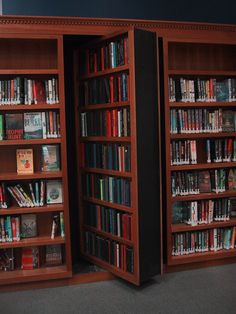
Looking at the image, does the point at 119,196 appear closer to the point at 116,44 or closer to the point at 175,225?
the point at 175,225

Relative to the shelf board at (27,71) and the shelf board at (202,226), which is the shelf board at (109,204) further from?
the shelf board at (27,71)

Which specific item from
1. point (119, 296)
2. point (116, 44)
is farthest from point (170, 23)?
point (119, 296)

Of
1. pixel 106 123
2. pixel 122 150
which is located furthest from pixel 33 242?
pixel 106 123

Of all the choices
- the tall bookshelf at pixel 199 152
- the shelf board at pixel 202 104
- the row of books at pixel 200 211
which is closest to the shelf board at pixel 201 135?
the tall bookshelf at pixel 199 152

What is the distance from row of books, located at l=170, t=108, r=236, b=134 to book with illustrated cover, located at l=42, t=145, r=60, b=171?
1.13 m

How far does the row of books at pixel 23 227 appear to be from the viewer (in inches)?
143

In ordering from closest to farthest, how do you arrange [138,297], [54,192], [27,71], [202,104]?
[138,297] < [27,71] < [54,192] < [202,104]

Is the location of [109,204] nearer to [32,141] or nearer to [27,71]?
[32,141]

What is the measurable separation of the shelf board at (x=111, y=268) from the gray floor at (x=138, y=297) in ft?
0.34

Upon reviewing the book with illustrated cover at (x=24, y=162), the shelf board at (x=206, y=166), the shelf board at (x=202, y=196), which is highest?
the book with illustrated cover at (x=24, y=162)

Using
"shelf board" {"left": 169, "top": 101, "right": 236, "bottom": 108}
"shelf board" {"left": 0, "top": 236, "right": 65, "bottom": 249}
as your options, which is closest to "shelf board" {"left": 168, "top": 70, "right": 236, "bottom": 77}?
"shelf board" {"left": 169, "top": 101, "right": 236, "bottom": 108}

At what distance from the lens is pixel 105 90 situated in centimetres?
367

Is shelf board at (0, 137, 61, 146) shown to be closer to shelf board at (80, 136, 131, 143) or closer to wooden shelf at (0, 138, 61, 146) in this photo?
wooden shelf at (0, 138, 61, 146)

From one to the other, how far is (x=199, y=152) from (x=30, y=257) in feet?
6.47
